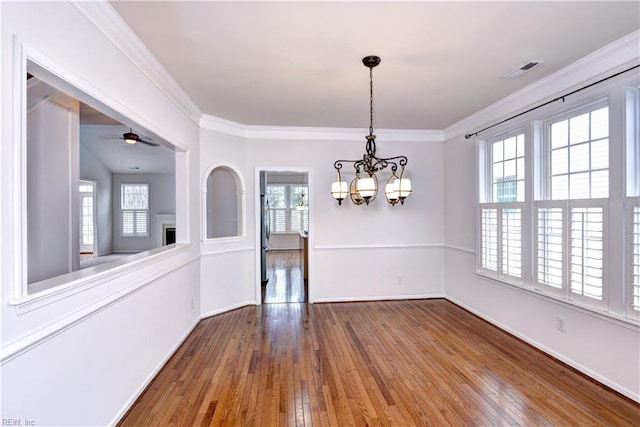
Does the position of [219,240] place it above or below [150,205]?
below

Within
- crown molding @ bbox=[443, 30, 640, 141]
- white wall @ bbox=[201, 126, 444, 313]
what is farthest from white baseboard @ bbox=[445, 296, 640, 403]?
crown molding @ bbox=[443, 30, 640, 141]

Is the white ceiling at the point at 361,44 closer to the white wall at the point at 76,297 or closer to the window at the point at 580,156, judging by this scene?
the white wall at the point at 76,297

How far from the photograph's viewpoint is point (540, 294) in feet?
10.2

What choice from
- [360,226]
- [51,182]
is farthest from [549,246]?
[51,182]

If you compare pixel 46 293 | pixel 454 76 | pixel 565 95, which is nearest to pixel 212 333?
pixel 46 293

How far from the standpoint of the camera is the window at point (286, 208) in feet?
34.4

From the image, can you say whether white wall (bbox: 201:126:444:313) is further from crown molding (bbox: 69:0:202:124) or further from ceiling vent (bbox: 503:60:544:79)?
ceiling vent (bbox: 503:60:544:79)

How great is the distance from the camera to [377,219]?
492 centimetres

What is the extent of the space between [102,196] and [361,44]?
27.5 feet

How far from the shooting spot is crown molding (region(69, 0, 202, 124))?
5.85 ft

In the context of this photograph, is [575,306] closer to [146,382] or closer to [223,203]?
[146,382]

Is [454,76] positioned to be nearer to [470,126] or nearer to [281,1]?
[470,126]

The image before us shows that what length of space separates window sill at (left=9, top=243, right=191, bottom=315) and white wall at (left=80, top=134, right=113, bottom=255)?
6.51m

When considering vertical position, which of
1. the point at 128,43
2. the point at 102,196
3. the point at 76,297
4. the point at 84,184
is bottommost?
the point at 76,297
